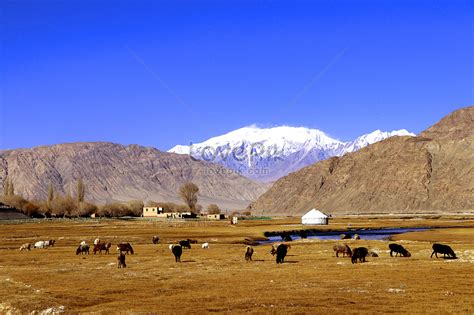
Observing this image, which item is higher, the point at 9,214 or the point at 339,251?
the point at 9,214

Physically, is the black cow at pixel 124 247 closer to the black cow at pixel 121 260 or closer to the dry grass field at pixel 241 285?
the dry grass field at pixel 241 285

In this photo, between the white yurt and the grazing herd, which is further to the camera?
the white yurt

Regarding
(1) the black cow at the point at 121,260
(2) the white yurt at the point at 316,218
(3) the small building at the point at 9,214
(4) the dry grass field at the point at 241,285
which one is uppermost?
(3) the small building at the point at 9,214

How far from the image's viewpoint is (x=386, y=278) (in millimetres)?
31000

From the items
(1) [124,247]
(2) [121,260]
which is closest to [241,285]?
(2) [121,260]

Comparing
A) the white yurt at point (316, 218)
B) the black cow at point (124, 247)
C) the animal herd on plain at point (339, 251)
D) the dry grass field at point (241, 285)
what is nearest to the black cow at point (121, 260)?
the animal herd on plain at point (339, 251)

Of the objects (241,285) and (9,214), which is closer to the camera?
(241,285)

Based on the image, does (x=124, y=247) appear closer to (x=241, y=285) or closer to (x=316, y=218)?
(x=241, y=285)

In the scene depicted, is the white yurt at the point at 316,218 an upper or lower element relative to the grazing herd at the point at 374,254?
upper

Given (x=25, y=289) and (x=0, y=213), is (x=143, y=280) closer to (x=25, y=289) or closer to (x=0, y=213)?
(x=25, y=289)

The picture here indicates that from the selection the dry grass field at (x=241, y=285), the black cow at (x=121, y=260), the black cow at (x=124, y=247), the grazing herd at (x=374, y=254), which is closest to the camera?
the dry grass field at (x=241, y=285)

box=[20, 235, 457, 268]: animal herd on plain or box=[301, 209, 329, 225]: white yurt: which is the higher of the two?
box=[301, 209, 329, 225]: white yurt

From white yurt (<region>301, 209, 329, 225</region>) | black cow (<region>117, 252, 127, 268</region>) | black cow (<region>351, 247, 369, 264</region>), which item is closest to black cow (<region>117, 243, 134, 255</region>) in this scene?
black cow (<region>117, 252, 127, 268</region>)

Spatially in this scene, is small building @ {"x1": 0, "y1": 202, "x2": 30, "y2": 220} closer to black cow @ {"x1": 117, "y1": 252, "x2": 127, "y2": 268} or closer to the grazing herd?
black cow @ {"x1": 117, "y1": 252, "x2": 127, "y2": 268}
